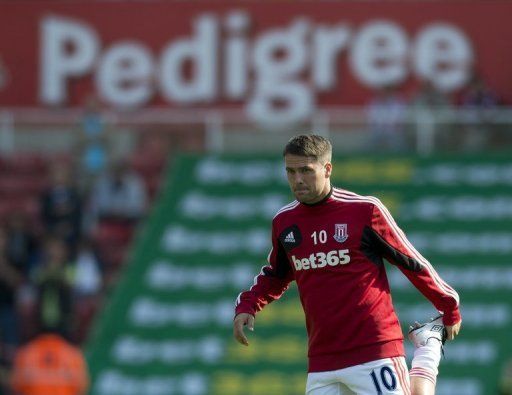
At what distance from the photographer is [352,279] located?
754 centimetres

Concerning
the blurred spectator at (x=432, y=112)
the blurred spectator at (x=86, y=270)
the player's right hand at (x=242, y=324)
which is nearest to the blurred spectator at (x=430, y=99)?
the blurred spectator at (x=432, y=112)

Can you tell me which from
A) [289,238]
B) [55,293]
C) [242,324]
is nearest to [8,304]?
[55,293]

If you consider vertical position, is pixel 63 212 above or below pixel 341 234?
below

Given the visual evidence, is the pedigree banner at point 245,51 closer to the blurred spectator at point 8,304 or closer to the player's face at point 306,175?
the blurred spectator at point 8,304

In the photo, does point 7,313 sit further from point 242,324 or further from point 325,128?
point 242,324

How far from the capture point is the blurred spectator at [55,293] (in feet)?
54.1

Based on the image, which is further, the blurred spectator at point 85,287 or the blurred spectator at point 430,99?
the blurred spectator at point 430,99

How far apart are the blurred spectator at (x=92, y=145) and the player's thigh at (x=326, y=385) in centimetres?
1146

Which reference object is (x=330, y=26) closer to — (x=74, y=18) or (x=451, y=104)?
(x=451, y=104)

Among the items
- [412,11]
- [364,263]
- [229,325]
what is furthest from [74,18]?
[364,263]

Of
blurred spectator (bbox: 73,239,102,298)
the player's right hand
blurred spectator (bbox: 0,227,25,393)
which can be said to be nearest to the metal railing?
blurred spectator (bbox: 73,239,102,298)

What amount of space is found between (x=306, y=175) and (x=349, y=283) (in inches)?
23.4

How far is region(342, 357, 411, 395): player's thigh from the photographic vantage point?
745 cm

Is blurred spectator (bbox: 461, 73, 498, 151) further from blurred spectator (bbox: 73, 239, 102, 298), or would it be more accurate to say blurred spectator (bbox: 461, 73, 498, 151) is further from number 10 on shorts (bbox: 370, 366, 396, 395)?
number 10 on shorts (bbox: 370, 366, 396, 395)
